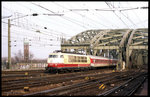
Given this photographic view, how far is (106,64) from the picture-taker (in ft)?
168

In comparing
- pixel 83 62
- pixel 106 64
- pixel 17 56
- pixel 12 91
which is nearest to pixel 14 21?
pixel 83 62

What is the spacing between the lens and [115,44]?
62.8 meters

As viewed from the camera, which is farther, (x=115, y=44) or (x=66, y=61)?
(x=115, y=44)

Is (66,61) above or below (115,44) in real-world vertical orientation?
below

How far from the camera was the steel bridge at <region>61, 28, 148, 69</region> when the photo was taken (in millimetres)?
50903

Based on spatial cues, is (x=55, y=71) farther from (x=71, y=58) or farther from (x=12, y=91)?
(x=12, y=91)

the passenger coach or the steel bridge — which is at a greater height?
the steel bridge

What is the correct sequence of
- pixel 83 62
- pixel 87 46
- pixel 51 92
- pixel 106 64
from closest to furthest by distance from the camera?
pixel 51 92
pixel 83 62
pixel 106 64
pixel 87 46

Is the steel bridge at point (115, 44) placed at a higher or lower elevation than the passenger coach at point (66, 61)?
higher

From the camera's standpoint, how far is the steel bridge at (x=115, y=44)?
5090cm

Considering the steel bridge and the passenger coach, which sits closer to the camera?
the passenger coach

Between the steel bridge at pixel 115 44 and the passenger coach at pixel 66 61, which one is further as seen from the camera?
the steel bridge at pixel 115 44

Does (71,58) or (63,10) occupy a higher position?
(63,10)

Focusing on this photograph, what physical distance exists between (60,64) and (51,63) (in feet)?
4.06
